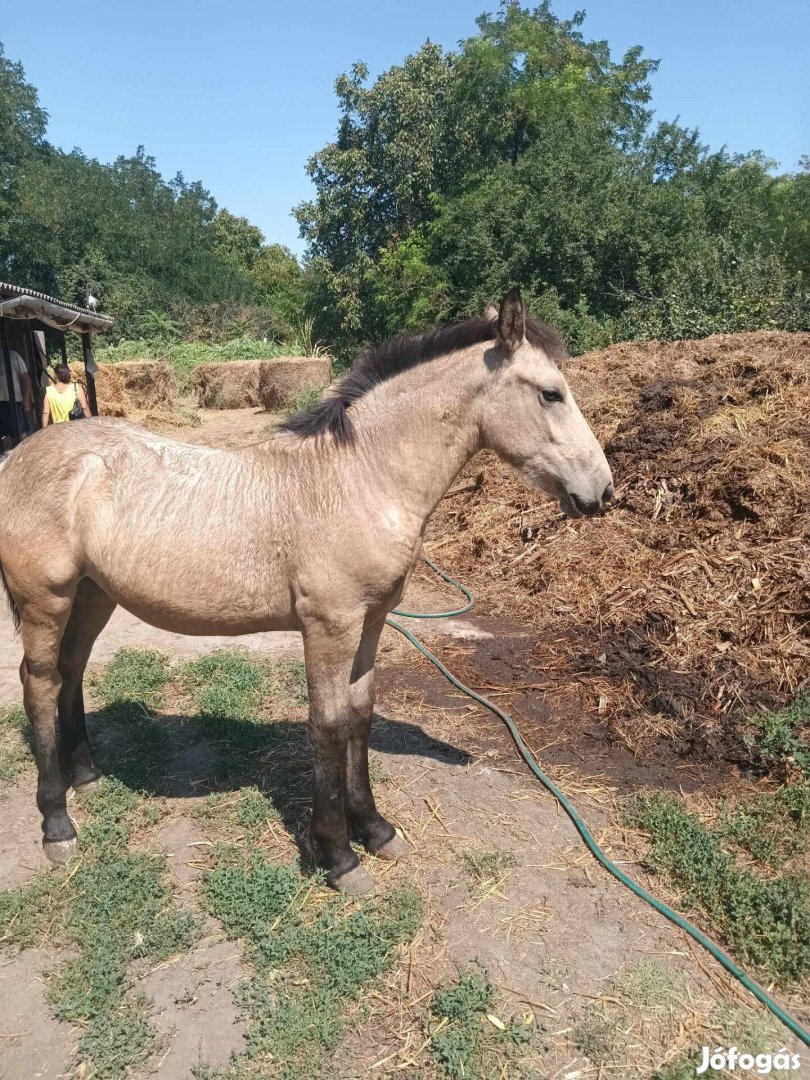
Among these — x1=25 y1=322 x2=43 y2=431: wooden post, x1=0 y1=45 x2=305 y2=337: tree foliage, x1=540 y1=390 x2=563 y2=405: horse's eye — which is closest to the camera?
x1=540 y1=390 x2=563 y2=405: horse's eye

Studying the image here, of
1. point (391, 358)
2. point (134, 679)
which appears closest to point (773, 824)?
point (391, 358)

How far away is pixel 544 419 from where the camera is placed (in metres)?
2.92

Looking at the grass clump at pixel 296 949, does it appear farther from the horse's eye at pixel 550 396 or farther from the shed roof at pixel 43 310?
the shed roof at pixel 43 310

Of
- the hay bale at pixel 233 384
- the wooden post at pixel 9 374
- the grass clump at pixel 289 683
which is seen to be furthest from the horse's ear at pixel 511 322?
the hay bale at pixel 233 384

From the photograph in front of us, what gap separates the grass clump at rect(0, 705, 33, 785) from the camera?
13.2 ft

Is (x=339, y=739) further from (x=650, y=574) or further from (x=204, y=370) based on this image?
(x=204, y=370)

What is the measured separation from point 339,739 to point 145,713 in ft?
7.47

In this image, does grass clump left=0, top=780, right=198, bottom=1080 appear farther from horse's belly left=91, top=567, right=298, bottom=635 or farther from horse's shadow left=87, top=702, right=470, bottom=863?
horse's belly left=91, top=567, right=298, bottom=635

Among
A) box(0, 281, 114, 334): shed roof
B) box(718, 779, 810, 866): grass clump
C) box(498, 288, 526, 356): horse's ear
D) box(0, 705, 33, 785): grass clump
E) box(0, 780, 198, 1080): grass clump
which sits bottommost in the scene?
box(718, 779, 810, 866): grass clump

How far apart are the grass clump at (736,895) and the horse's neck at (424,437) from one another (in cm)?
199

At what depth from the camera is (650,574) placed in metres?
5.64

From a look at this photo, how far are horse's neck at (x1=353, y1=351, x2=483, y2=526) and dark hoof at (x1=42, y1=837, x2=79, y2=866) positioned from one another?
2.35 metres

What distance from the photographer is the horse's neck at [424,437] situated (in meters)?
2.98

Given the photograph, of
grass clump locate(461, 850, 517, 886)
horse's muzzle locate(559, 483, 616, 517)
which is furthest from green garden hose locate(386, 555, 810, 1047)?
horse's muzzle locate(559, 483, 616, 517)
